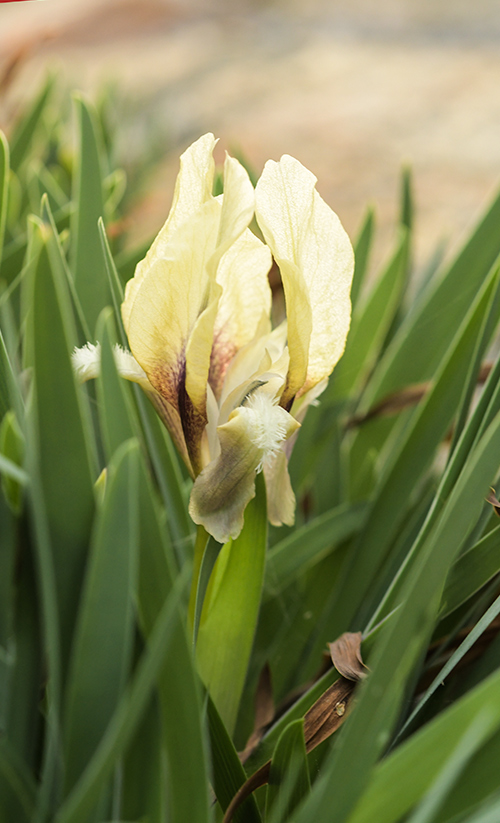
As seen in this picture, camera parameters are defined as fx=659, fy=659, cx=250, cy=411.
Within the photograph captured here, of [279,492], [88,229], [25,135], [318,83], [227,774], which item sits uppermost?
[318,83]

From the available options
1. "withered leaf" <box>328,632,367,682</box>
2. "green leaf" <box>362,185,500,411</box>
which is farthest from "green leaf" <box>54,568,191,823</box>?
"green leaf" <box>362,185,500,411</box>

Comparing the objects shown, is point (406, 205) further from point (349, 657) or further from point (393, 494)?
point (349, 657)

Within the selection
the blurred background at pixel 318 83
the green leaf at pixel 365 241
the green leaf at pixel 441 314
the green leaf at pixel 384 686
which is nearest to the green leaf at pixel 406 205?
the green leaf at pixel 365 241

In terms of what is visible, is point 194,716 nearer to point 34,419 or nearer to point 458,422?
point 34,419

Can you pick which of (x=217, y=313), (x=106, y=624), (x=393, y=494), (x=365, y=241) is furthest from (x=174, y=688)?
(x=365, y=241)

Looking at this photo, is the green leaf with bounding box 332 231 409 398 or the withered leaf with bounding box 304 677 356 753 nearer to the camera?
the withered leaf with bounding box 304 677 356 753

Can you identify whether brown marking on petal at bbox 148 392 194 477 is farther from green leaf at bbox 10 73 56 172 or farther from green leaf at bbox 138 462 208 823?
green leaf at bbox 10 73 56 172

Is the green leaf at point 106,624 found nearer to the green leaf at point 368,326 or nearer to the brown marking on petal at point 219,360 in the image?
the brown marking on petal at point 219,360
